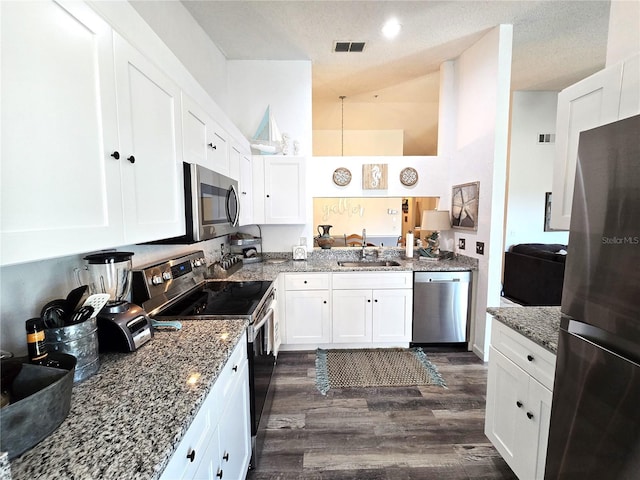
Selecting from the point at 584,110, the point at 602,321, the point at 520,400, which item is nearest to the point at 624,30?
the point at 584,110

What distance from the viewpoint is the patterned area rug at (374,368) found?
238cm

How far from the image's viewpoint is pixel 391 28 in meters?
2.47

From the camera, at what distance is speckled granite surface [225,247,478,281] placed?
270 centimetres

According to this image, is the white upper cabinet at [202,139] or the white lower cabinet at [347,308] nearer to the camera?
the white upper cabinet at [202,139]

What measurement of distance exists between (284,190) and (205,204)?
1.64 m

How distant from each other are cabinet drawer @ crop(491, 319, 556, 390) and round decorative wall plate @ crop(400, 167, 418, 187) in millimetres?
2168

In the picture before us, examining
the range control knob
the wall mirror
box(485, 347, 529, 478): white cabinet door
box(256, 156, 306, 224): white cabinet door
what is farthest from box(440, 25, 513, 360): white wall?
the range control knob

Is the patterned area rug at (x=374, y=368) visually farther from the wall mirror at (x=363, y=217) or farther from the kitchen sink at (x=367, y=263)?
the wall mirror at (x=363, y=217)

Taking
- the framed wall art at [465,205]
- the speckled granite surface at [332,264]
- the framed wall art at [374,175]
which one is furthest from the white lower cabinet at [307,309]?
the framed wall art at [465,205]

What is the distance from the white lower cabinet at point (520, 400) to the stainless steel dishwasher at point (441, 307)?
4.19 feet

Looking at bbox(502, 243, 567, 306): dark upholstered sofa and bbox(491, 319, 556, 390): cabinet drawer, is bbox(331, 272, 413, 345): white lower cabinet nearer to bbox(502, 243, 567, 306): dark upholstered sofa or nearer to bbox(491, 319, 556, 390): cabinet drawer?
bbox(491, 319, 556, 390): cabinet drawer

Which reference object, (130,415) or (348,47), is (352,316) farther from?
(348,47)

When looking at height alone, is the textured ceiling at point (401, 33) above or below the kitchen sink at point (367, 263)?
above

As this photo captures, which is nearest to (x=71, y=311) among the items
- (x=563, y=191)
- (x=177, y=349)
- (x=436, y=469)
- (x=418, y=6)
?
(x=177, y=349)
